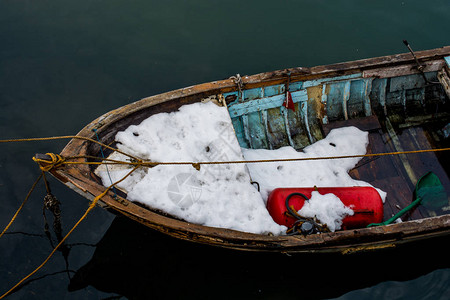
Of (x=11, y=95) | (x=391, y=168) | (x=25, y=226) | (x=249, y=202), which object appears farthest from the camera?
(x=11, y=95)

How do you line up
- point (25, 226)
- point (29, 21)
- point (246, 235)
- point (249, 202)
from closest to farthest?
point (246, 235) → point (249, 202) → point (25, 226) → point (29, 21)

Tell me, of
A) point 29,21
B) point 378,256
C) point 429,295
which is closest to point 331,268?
point 378,256

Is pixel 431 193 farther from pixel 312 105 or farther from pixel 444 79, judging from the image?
pixel 312 105

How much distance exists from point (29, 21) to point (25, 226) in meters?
5.12

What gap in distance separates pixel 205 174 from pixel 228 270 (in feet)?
5.34

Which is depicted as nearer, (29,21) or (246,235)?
(246,235)

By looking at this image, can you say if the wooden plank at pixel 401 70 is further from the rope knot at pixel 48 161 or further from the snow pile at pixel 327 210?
the rope knot at pixel 48 161

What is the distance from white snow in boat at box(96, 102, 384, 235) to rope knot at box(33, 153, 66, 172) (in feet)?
2.05

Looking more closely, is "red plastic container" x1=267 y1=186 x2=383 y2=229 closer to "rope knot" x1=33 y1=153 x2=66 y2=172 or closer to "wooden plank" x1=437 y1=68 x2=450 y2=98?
"wooden plank" x1=437 y1=68 x2=450 y2=98

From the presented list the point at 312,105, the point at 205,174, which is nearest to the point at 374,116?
the point at 312,105

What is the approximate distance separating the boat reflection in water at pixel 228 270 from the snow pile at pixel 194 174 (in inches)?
37.5

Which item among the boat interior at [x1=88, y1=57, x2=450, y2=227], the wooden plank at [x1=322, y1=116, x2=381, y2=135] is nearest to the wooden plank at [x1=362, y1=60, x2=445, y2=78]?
the boat interior at [x1=88, y1=57, x2=450, y2=227]

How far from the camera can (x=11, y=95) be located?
8.22 m

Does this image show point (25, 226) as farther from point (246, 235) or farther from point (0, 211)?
point (246, 235)
